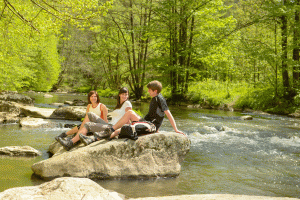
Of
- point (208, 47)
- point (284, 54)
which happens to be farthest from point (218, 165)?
point (208, 47)

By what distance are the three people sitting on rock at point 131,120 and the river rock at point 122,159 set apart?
206mm

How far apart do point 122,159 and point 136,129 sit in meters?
0.66

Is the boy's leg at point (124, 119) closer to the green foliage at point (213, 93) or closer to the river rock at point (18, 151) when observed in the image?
the river rock at point (18, 151)

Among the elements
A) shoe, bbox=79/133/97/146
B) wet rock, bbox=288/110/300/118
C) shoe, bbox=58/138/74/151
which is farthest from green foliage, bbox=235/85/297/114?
shoe, bbox=58/138/74/151

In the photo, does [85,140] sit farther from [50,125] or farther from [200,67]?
[200,67]

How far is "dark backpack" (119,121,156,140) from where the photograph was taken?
590 cm

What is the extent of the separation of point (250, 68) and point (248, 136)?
2125cm

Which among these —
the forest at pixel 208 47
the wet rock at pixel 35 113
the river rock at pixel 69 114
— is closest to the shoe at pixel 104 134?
the forest at pixel 208 47

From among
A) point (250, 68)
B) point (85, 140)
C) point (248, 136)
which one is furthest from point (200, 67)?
point (85, 140)

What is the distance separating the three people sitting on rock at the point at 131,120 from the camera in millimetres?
6113

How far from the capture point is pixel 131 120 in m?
6.49

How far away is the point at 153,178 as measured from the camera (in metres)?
5.88

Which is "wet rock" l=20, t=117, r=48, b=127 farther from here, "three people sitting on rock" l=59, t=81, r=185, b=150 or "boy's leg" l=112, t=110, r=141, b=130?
"boy's leg" l=112, t=110, r=141, b=130

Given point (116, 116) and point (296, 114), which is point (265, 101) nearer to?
point (296, 114)
